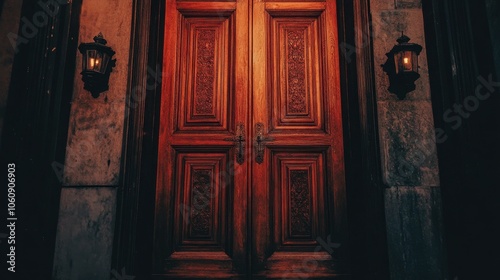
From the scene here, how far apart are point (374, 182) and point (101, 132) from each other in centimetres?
251

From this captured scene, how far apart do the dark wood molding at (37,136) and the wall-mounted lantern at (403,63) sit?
2.94 metres

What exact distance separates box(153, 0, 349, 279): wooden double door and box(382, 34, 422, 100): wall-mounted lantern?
560 mm

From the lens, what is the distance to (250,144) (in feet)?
11.9

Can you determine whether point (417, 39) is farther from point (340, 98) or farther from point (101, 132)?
point (101, 132)

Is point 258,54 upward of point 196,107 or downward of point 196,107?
upward

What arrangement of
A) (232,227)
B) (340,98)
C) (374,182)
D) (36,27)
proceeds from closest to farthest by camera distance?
1. (36,27)
2. (374,182)
3. (232,227)
4. (340,98)

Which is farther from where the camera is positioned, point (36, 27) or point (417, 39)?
point (417, 39)

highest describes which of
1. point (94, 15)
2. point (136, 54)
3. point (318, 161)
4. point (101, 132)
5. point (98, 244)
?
point (94, 15)

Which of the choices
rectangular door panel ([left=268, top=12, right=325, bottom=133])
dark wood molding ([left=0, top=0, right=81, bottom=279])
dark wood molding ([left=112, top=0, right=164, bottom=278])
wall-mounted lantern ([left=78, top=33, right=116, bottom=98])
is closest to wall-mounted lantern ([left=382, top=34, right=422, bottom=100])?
rectangular door panel ([left=268, top=12, right=325, bottom=133])

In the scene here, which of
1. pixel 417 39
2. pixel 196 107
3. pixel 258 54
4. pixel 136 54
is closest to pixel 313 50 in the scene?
pixel 258 54

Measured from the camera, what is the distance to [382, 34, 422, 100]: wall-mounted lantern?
10.9 feet

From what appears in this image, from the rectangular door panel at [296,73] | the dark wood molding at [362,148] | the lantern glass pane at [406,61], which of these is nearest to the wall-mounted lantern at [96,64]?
the rectangular door panel at [296,73]

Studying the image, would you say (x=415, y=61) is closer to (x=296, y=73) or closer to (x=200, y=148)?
(x=296, y=73)

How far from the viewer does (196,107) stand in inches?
148
